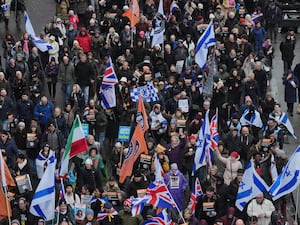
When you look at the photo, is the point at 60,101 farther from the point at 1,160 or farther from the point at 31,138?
the point at 1,160

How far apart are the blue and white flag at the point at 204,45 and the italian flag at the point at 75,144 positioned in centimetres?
621

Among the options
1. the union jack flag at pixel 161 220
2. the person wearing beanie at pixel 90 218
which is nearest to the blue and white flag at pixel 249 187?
the union jack flag at pixel 161 220

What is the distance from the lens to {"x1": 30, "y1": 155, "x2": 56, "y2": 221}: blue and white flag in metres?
20.3

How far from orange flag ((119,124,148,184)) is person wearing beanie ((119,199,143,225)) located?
1654 mm

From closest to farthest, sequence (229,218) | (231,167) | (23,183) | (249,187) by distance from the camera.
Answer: (229,218) → (249,187) → (23,183) → (231,167)

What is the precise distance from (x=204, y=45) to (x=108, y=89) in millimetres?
3420

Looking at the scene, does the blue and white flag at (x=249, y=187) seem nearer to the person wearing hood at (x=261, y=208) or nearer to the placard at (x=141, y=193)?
the person wearing hood at (x=261, y=208)

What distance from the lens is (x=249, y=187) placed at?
20.7 meters

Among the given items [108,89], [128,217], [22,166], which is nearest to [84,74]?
[108,89]

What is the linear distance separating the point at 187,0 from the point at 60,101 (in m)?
6.49

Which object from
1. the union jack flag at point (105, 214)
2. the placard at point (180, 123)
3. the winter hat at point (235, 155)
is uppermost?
the placard at point (180, 123)

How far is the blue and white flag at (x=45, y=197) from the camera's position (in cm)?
2028

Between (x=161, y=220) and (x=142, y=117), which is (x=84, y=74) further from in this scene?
(x=161, y=220)

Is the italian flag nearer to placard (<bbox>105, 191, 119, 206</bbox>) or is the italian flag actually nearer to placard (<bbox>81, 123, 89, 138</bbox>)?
placard (<bbox>105, 191, 119, 206</bbox>)
